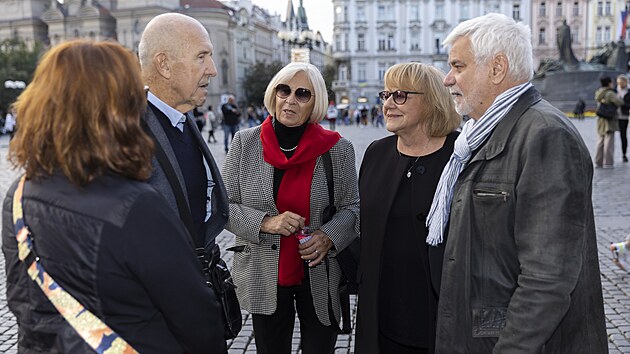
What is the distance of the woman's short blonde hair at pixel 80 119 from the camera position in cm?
151

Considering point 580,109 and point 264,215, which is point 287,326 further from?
point 580,109

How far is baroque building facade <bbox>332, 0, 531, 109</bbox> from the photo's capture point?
7381 cm

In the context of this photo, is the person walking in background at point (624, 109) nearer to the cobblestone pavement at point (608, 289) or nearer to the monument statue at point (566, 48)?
the cobblestone pavement at point (608, 289)

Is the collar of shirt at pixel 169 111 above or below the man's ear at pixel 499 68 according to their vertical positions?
below

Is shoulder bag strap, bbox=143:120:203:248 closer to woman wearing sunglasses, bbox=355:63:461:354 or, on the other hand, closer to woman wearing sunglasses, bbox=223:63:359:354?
woman wearing sunglasses, bbox=223:63:359:354

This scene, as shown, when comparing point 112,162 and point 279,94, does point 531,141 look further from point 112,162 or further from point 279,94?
point 279,94

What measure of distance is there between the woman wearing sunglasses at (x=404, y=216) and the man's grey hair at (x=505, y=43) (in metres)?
0.77

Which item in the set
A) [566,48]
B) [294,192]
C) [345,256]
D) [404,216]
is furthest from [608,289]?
[566,48]

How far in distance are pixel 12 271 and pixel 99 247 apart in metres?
0.35

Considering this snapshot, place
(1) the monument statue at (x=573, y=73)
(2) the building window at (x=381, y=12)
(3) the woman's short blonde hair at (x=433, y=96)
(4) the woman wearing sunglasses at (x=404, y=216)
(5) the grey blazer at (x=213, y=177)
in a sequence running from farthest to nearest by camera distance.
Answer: (2) the building window at (x=381, y=12) < (1) the monument statue at (x=573, y=73) < (3) the woman's short blonde hair at (x=433, y=96) < (4) the woman wearing sunglasses at (x=404, y=216) < (5) the grey blazer at (x=213, y=177)

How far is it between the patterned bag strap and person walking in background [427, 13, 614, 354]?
119 cm

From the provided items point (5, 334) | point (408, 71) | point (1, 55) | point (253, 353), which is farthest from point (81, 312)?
point (1, 55)

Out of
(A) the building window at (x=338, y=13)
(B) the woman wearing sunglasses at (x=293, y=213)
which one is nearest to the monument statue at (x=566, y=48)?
(B) the woman wearing sunglasses at (x=293, y=213)

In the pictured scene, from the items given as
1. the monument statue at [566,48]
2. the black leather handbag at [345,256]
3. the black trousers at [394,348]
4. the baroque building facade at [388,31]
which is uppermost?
the baroque building facade at [388,31]
